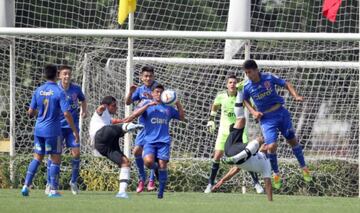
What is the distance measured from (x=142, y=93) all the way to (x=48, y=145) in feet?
6.97

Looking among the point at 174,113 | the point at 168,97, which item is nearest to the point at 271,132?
the point at 174,113

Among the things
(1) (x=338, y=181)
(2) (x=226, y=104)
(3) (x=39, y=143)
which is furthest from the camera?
(1) (x=338, y=181)

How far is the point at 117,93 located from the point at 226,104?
3371 mm

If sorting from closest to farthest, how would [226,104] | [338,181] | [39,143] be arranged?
[39,143]
[226,104]
[338,181]

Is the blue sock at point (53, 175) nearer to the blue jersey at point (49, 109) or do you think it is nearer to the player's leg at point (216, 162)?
the blue jersey at point (49, 109)

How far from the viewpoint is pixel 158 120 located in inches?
684

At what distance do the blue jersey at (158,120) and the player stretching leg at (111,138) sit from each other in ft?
1.51

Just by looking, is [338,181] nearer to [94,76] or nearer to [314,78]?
[314,78]

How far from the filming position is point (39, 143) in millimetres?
16875

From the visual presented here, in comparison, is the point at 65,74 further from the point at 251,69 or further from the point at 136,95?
the point at 251,69

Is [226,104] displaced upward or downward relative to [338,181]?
upward

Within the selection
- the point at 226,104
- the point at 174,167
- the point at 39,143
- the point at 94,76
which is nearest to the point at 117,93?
the point at 94,76

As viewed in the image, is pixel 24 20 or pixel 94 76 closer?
pixel 94 76

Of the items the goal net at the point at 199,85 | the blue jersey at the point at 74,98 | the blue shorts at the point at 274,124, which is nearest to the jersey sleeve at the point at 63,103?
the blue jersey at the point at 74,98
